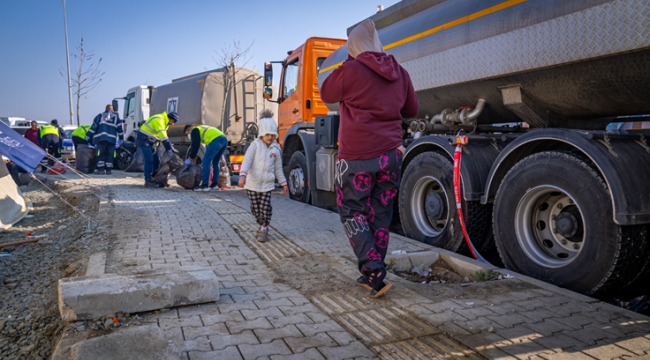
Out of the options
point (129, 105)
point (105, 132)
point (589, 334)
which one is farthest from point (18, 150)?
point (129, 105)

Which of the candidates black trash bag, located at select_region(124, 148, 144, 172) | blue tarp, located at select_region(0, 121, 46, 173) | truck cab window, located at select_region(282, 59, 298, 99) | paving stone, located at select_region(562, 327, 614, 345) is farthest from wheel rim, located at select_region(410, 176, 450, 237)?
black trash bag, located at select_region(124, 148, 144, 172)

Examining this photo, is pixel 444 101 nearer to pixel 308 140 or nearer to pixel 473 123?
pixel 473 123

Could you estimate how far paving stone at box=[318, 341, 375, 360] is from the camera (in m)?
2.48

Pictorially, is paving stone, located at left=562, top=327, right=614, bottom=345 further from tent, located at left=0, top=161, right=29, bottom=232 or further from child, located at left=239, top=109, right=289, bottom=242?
tent, located at left=0, top=161, right=29, bottom=232

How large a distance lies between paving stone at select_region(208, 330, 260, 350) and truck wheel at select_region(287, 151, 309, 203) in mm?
5857

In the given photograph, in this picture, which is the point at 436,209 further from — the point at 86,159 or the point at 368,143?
the point at 86,159

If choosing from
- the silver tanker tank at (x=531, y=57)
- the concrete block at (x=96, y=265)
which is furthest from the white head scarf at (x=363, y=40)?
the concrete block at (x=96, y=265)

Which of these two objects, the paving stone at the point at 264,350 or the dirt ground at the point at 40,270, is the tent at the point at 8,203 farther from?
the paving stone at the point at 264,350

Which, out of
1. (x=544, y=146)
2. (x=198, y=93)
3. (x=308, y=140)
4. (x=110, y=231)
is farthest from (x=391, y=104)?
(x=198, y=93)

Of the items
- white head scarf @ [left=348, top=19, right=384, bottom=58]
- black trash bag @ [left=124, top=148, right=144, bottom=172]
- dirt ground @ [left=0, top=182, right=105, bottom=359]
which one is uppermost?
white head scarf @ [left=348, top=19, right=384, bottom=58]

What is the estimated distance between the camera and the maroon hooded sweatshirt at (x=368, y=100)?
345 cm

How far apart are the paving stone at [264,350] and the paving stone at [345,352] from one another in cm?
20

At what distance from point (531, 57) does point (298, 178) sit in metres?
5.34

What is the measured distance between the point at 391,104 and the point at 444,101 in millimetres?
1962
